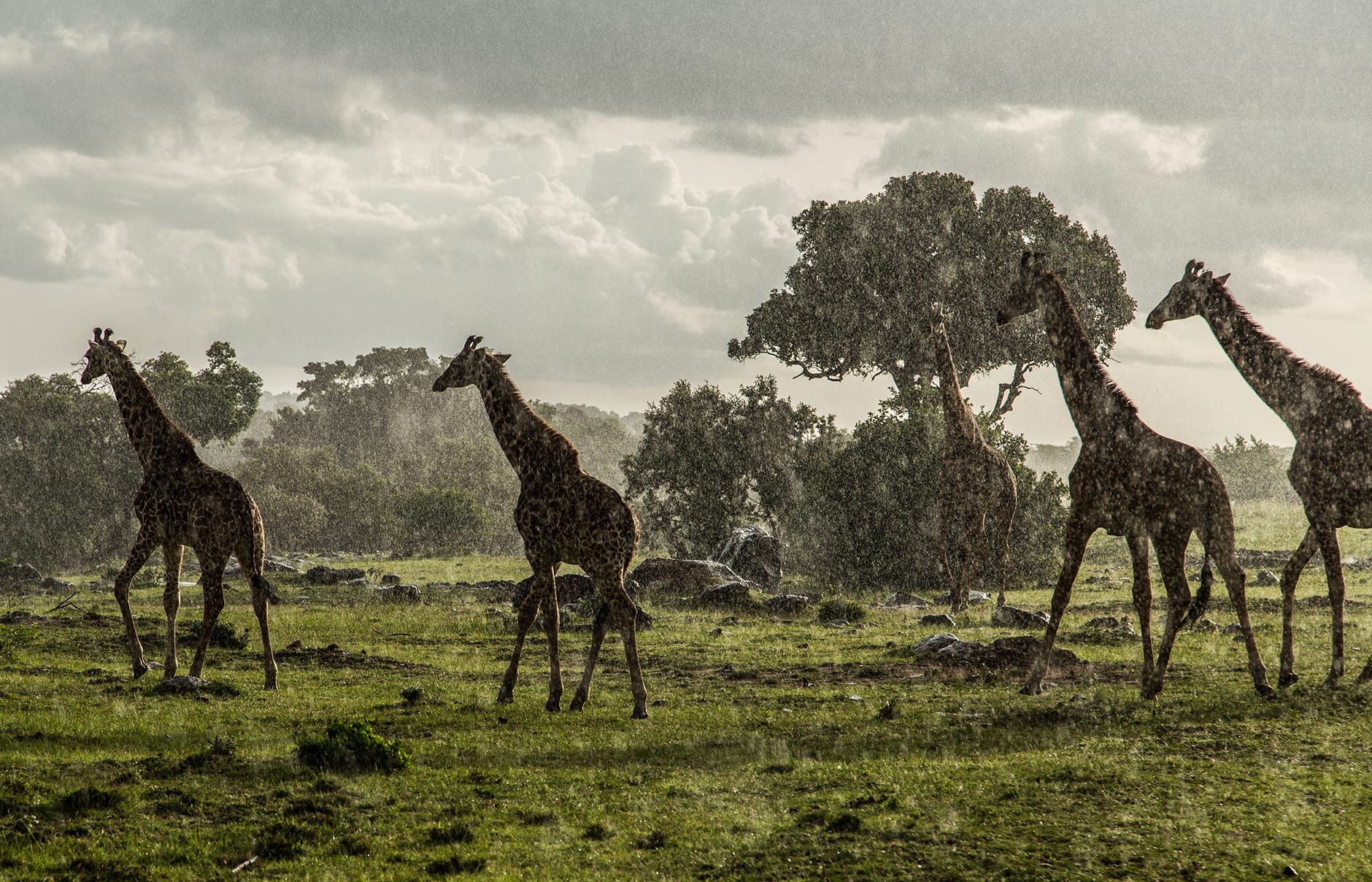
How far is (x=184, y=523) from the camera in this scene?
15.8 metres

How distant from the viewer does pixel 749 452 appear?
46.4m

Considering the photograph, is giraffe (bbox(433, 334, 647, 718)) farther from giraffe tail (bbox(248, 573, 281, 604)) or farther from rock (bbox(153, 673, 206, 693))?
rock (bbox(153, 673, 206, 693))

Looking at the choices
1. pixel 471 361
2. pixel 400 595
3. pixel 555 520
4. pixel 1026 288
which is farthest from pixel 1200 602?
pixel 400 595

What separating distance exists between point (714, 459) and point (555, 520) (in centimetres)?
3203

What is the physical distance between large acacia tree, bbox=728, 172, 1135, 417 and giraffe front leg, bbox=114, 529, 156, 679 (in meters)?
39.9

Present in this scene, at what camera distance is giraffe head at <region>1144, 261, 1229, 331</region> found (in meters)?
15.7

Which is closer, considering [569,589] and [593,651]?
[593,651]

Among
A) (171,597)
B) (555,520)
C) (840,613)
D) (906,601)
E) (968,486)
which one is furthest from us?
(906,601)

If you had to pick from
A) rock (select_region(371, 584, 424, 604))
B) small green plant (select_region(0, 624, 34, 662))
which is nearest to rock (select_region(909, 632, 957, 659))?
small green plant (select_region(0, 624, 34, 662))

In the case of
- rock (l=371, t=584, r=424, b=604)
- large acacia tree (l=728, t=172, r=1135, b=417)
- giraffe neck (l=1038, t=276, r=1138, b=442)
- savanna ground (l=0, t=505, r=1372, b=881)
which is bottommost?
savanna ground (l=0, t=505, r=1372, b=881)

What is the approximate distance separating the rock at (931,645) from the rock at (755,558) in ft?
60.7

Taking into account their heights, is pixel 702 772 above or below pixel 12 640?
below

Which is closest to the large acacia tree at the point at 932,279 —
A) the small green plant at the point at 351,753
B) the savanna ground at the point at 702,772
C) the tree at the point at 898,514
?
the tree at the point at 898,514

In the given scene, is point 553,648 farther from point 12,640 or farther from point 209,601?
point 12,640
